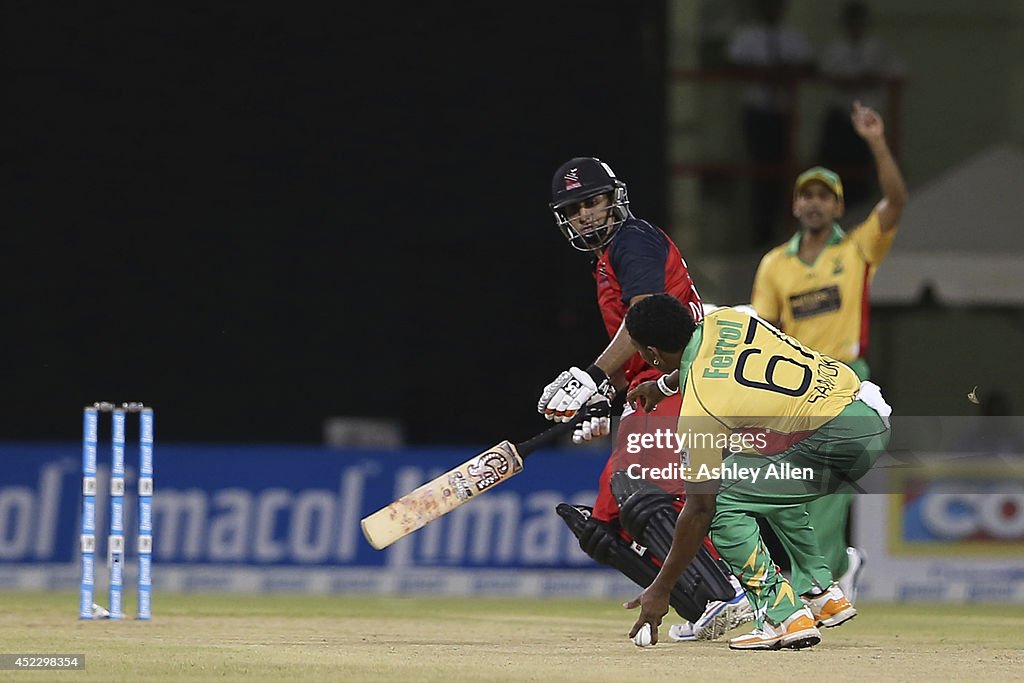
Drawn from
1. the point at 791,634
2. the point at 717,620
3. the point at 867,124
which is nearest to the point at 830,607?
the point at 717,620

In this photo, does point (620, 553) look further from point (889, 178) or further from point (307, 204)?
point (307, 204)

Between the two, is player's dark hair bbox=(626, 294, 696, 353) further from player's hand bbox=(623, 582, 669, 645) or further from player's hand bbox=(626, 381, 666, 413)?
player's hand bbox=(623, 582, 669, 645)

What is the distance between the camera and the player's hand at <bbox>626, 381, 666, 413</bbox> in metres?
7.07

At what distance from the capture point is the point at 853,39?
13477 millimetres

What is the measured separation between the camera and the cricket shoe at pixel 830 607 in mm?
7352

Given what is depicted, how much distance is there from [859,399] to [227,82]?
20.5ft

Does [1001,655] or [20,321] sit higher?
[20,321]

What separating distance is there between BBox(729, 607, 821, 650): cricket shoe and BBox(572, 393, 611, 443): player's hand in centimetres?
91

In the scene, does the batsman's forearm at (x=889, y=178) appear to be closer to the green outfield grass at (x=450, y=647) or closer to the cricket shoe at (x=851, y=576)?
the cricket shoe at (x=851, y=576)

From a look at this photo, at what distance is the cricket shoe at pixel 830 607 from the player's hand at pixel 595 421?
0.94 m

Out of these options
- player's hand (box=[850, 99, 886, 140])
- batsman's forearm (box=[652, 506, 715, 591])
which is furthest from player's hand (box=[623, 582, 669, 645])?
player's hand (box=[850, 99, 886, 140])

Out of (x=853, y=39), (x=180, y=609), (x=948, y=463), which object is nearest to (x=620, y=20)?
(x=853, y=39)

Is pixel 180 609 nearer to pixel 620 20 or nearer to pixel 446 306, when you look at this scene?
pixel 446 306

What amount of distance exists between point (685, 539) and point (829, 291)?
2.65m
